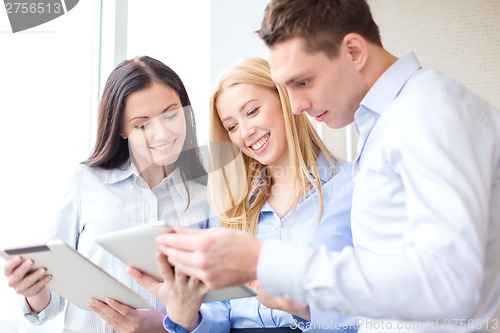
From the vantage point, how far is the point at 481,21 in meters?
2.23

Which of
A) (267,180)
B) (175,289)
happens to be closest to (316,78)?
(175,289)

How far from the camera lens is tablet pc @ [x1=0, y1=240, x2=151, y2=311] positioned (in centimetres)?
104

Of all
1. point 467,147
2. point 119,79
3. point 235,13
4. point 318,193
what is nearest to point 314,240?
point 318,193

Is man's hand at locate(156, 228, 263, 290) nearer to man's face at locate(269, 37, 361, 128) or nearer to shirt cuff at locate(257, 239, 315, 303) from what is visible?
shirt cuff at locate(257, 239, 315, 303)

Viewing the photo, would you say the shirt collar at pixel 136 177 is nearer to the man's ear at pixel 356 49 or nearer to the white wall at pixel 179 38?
the white wall at pixel 179 38

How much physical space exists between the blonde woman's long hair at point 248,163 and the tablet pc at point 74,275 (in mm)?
454

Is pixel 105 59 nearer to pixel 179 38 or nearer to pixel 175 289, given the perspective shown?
pixel 179 38

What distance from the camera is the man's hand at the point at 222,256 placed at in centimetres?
80

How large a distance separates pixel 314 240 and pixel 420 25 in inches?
53.9

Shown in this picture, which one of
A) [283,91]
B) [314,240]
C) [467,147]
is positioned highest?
[467,147]

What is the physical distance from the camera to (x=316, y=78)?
1.00 meters

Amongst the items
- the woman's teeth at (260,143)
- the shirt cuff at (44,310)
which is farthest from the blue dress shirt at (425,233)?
the shirt cuff at (44,310)

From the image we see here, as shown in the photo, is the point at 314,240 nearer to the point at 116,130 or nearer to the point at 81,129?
the point at 116,130

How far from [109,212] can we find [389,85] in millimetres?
891
